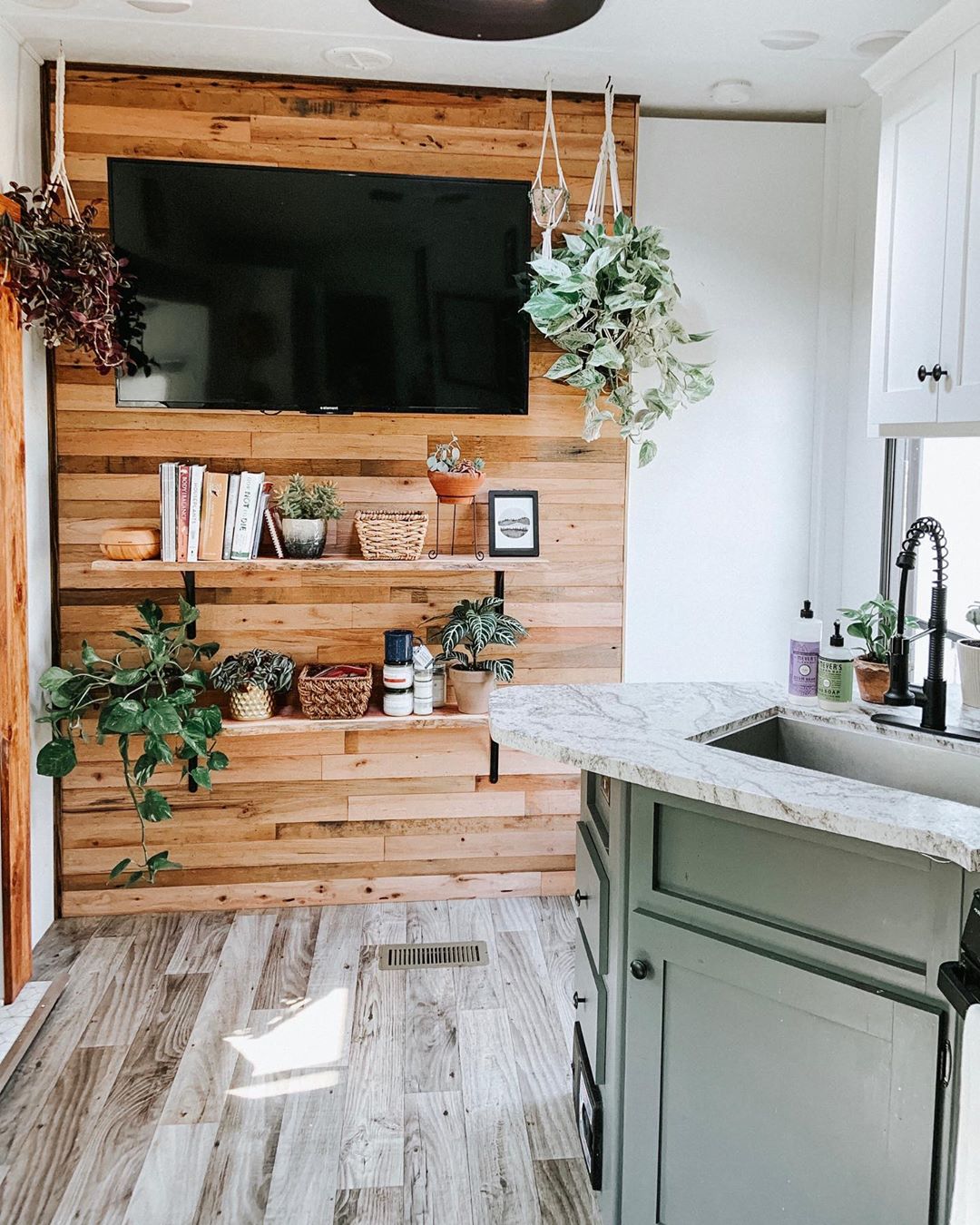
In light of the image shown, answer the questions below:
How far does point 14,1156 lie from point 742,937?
5.47 feet

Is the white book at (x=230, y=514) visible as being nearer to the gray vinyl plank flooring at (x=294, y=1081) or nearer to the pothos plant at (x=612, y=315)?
the pothos plant at (x=612, y=315)

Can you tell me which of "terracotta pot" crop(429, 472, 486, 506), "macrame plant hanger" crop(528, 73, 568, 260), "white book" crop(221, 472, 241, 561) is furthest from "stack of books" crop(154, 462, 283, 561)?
"macrame plant hanger" crop(528, 73, 568, 260)

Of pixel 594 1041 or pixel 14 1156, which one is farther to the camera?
pixel 14 1156

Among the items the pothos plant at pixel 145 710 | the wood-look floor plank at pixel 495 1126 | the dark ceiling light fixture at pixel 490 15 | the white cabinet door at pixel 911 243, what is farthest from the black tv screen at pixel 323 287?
the wood-look floor plank at pixel 495 1126

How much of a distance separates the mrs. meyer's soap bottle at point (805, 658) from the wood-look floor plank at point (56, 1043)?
1891 millimetres

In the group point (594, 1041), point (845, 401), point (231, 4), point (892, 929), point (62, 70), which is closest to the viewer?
point (892, 929)

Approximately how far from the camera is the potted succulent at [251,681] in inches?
128

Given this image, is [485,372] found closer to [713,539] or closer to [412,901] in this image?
[713,539]

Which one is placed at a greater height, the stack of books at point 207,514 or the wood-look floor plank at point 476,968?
the stack of books at point 207,514

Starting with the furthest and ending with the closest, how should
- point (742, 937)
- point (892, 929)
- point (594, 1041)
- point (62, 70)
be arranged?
point (62, 70) → point (594, 1041) → point (742, 937) → point (892, 929)

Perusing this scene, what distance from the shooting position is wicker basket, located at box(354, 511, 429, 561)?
3.25 meters

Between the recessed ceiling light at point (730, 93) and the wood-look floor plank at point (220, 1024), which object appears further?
the recessed ceiling light at point (730, 93)

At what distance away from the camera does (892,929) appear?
1.52 m

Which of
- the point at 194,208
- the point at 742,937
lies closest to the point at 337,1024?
the point at 742,937
